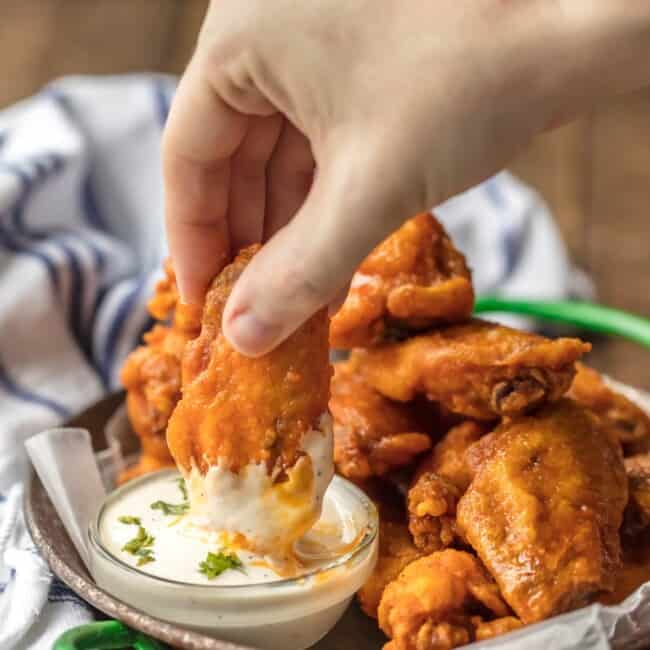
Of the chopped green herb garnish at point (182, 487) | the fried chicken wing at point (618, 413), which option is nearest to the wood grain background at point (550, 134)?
the fried chicken wing at point (618, 413)

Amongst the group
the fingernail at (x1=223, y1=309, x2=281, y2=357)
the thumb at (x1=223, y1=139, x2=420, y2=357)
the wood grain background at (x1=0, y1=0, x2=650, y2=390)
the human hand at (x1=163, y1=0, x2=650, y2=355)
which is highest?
the human hand at (x1=163, y1=0, x2=650, y2=355)

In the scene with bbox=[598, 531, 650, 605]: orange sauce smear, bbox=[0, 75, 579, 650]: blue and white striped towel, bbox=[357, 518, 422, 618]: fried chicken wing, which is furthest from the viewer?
bbox=[0, 75, 579, 650]: blue and white striped towel

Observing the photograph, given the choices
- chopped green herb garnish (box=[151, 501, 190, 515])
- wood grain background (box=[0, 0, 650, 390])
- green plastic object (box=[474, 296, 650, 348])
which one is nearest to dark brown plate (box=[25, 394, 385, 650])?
chopped green herb garnish (box=[151, 501, 190, 515])

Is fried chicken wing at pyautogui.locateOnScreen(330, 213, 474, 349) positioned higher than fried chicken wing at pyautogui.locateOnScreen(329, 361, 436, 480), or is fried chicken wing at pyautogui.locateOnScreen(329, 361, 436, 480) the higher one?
fried chicken wing at pyautogui.locateOnScreen(330, 213, 474, 349)

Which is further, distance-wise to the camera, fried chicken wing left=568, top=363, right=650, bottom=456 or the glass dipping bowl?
fried chicken wing left=568, top=363, right=650, bottom=456

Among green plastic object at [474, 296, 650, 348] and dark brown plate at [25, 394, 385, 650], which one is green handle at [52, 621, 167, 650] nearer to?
dark brown plate at [25, 394, 385, 650]

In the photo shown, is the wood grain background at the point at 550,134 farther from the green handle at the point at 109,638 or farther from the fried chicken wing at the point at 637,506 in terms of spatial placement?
the green handle at the point at 109,638

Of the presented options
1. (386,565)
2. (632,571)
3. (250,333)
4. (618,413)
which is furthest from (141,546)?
(618,413)

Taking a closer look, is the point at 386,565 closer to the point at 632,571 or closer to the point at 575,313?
the point at 632,571

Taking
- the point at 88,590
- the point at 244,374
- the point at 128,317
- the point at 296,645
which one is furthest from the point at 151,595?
the point at 128,317
